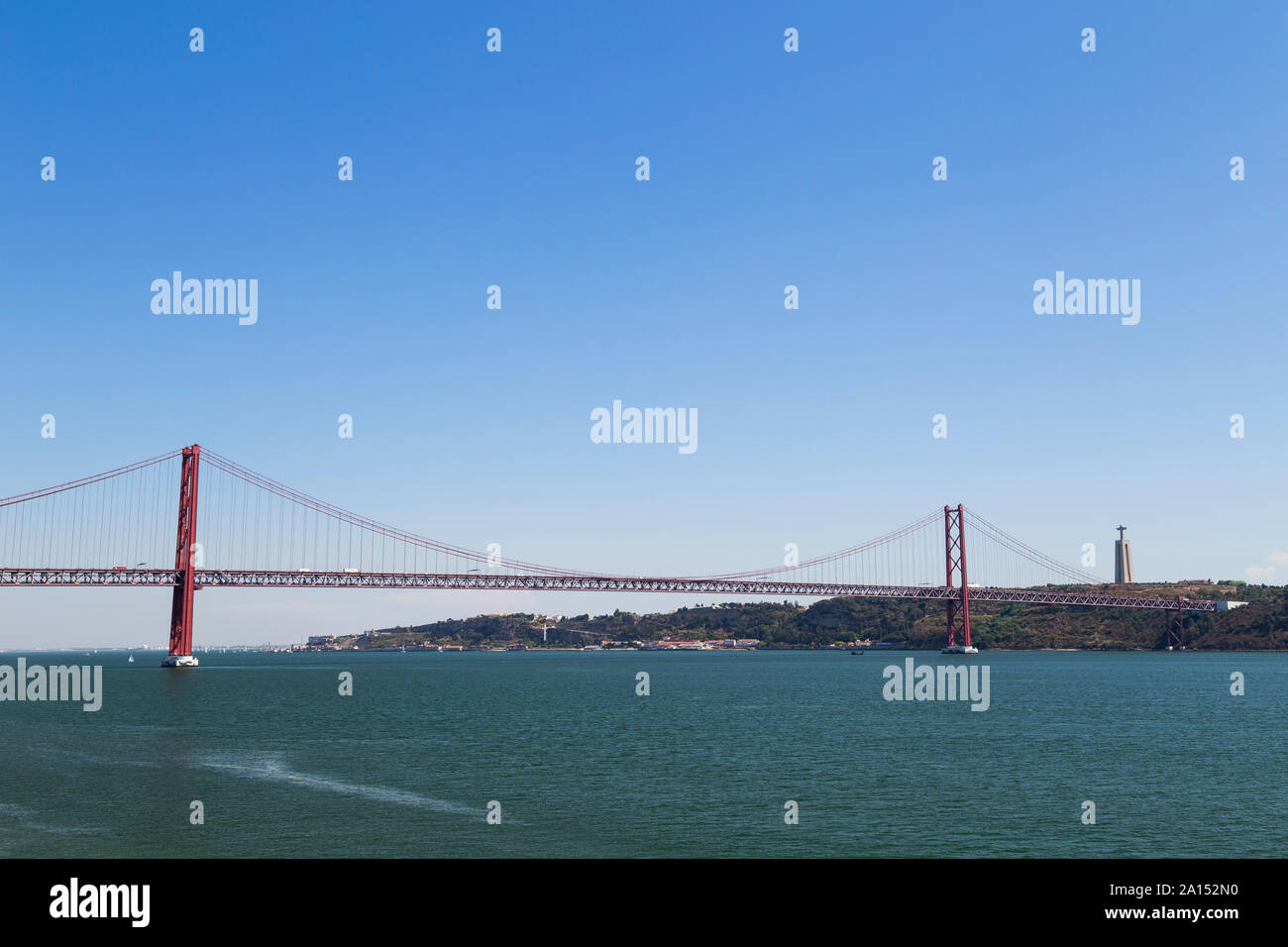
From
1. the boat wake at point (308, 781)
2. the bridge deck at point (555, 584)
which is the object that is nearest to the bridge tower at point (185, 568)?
the bridge deck at point (555, 584)

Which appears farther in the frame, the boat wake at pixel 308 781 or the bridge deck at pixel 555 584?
the bridge deck at pixel 555 584

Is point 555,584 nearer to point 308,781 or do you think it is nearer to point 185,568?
point 185,568

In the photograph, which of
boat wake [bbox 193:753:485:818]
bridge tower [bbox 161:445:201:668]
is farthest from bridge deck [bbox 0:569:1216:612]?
boat wake [bbox 193:753:485:818]

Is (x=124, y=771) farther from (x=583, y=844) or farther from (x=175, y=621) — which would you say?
(x=175, y=621)

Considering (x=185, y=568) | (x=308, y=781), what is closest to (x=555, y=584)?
(x=185, y=568)

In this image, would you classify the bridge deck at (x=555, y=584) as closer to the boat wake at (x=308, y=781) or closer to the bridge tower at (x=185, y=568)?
the bridge tower at (x=185, y=568)
